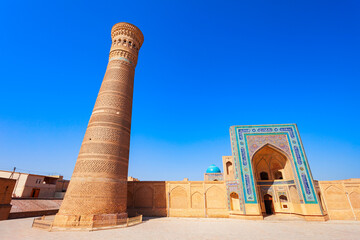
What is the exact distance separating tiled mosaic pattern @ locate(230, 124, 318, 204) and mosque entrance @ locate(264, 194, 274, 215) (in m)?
3.06

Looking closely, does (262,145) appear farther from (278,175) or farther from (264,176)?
(278,175)

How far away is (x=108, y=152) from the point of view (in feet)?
37.2

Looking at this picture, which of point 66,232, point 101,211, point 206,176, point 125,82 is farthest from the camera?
point 206,176

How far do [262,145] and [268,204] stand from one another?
5316 millimetres

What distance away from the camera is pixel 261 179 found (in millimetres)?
17203

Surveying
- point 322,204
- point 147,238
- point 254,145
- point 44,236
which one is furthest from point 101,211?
point 322,204

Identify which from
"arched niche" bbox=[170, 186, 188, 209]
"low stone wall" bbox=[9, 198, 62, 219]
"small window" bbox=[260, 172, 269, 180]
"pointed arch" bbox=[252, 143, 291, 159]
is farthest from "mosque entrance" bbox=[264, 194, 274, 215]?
"low stone wall" bbox=[9, 198, 62, 219]

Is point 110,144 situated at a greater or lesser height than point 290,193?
greater

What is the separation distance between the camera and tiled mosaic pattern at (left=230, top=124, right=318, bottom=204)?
13.9m

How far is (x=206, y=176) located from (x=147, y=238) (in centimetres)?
1943

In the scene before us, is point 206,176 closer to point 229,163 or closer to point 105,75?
point 229,163

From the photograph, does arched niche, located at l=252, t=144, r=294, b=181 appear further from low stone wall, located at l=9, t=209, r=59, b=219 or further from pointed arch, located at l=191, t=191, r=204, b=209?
low stone wall, located at l=9, t=209, r=59, b=219

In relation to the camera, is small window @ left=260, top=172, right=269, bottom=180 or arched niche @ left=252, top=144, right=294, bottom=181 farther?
small window @ left=260, top=172, right=269, bottom=180

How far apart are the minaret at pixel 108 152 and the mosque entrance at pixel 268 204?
12.2 meters
